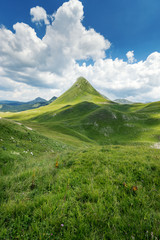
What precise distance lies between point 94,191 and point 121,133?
2365 inches

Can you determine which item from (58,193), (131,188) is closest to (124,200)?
(131,188)

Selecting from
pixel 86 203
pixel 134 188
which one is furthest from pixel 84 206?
pixel 134 188

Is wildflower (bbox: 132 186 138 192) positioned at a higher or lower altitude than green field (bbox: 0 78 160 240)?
higher

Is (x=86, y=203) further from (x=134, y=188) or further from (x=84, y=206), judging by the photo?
(x=134, y=188)

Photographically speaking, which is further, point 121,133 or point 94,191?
point 121,133

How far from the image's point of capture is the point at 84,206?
11.8 feet

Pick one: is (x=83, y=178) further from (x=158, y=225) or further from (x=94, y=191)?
(x=158, y=225)

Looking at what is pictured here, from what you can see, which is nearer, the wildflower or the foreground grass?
the foreground grass

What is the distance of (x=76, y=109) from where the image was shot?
120 metres

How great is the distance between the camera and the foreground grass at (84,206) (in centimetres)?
285

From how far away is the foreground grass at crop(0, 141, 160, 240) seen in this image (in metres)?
2.85

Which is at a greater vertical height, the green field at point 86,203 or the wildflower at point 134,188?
the wildflower at point 134,188

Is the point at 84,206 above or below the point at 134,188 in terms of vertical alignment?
below

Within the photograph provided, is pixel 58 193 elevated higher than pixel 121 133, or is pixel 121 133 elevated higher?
pixel 58 193
